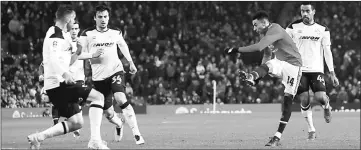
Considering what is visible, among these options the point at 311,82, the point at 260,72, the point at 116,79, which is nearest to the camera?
the point at 260,72

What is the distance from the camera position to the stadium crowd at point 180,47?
3253cm

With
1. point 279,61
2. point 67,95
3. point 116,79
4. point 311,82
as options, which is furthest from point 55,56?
point 311,82

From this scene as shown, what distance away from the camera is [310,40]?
1510cm

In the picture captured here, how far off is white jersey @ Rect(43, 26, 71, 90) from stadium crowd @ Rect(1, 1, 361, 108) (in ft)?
59.5

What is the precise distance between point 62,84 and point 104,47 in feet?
7.23

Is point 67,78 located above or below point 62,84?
above

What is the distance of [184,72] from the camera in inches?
1339

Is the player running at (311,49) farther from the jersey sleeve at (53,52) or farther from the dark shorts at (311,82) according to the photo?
the jersey sleeve at (53,52)

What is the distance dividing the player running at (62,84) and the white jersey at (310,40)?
484cm

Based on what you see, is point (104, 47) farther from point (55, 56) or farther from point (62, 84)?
point (55, 56)

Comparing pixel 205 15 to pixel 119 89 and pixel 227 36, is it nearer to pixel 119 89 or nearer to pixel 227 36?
pixel 227 36

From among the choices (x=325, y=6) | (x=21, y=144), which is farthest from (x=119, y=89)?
(x=325, y=6)

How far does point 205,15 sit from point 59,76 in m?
27.1

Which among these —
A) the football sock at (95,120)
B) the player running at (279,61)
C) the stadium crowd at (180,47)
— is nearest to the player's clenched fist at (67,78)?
the football sock at (95,120)
